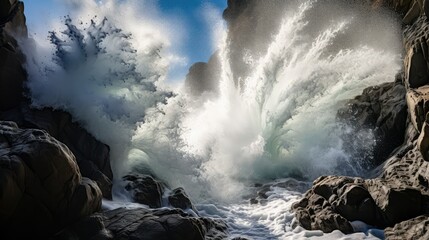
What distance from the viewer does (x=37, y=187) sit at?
18.2 feet

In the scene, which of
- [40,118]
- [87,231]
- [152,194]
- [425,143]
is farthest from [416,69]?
[40,118]

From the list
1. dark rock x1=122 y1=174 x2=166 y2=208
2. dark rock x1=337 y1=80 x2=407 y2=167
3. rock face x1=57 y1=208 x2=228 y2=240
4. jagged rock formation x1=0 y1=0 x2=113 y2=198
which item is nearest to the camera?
rock face x1=57 y1=208 x2=228 y2=240

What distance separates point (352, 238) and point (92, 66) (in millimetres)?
9026

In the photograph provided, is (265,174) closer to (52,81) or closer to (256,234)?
(256,234)

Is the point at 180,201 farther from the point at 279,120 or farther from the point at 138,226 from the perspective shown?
the point at 279,120

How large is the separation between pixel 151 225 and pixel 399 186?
18.6 ft

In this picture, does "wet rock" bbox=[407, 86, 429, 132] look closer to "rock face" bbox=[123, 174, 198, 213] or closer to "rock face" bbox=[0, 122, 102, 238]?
"rock face" bbox=[123, 174, 198, 213]

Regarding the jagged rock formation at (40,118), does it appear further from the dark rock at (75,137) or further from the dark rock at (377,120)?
the dark rock at (377,120)

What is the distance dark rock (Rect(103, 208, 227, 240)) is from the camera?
6.02 meters

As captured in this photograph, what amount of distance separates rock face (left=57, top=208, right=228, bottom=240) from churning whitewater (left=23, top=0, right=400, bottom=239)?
2.43 m

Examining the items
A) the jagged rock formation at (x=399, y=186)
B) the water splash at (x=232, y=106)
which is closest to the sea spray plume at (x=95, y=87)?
the water splash at (x=232, y=106)

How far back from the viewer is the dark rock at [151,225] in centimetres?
602

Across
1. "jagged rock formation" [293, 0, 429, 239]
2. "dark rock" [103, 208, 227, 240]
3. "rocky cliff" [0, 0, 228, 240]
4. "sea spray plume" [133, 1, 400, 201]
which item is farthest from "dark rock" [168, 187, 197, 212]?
"jagged rock formation" [293, 0, 429, 239]

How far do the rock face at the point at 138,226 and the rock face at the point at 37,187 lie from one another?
28cm
